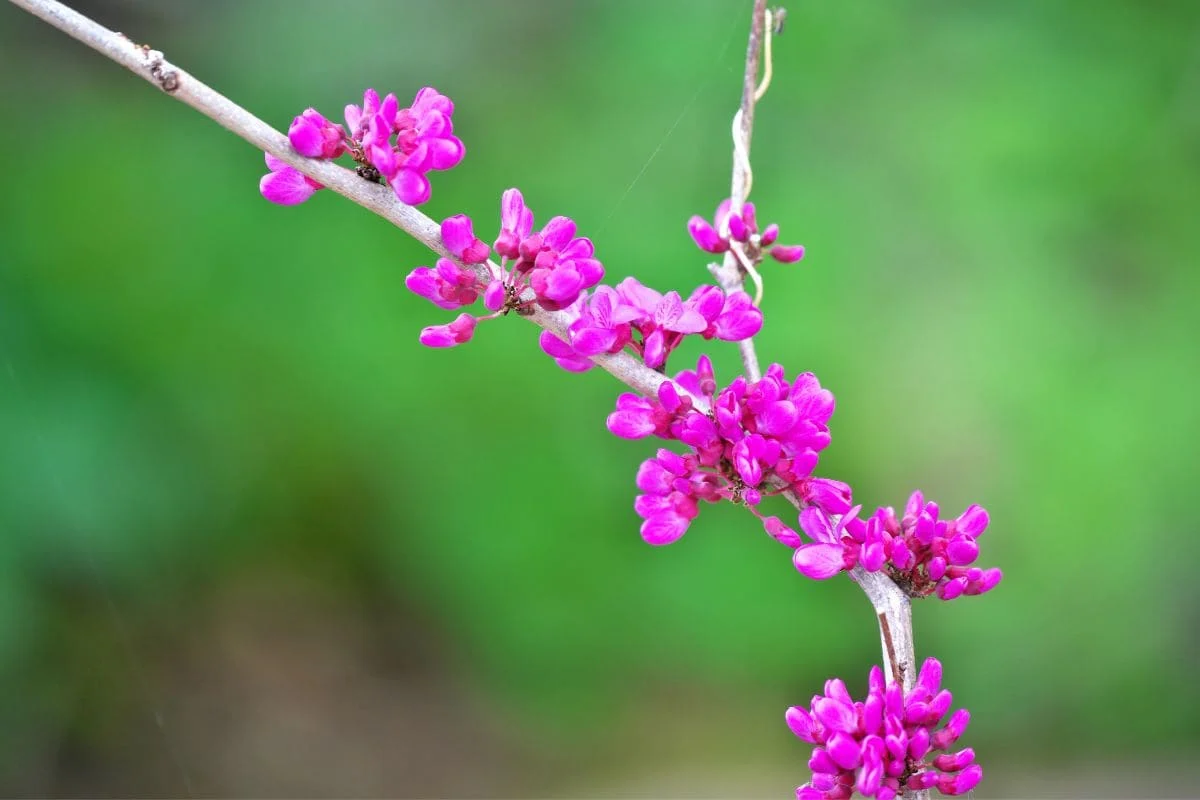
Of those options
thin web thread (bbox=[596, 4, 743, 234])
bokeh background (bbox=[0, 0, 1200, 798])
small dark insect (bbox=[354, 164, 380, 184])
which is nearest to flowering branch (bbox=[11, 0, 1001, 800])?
small dark insect (bbox=[354, 164, 380, 184])

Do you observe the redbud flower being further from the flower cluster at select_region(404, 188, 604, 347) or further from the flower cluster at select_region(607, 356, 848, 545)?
the flower cluster at select_region(404, 188, 604, 347)

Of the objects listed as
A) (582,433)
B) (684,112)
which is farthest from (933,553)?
(684,112)

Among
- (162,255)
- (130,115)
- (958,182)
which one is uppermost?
(958,182)

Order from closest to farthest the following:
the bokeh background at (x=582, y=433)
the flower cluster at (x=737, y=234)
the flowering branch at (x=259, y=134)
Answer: the flowering branch at (x=259, y=134) < the flower cluster at (x=737, y=234) < the bokeh background at (x=582, y=433)

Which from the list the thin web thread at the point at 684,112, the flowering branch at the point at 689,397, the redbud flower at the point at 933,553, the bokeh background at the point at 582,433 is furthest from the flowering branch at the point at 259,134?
the thin web thread at the point at 684,112

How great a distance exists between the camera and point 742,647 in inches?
52.3

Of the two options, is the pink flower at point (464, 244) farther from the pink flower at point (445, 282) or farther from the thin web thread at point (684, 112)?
the thin web thread at point (684, 112)

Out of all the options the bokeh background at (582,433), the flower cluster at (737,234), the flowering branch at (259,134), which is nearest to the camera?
the flowering branch at (259,134)

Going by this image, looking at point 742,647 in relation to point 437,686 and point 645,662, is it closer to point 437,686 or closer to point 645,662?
point 645,662

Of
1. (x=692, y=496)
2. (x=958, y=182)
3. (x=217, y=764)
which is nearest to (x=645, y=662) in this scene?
(x=217, y=764)

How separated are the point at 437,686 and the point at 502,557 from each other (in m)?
0.22

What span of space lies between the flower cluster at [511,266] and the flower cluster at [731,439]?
2.0 inches

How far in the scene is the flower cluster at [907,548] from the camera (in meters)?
0.37

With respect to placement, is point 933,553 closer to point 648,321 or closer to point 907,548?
point 907,548
